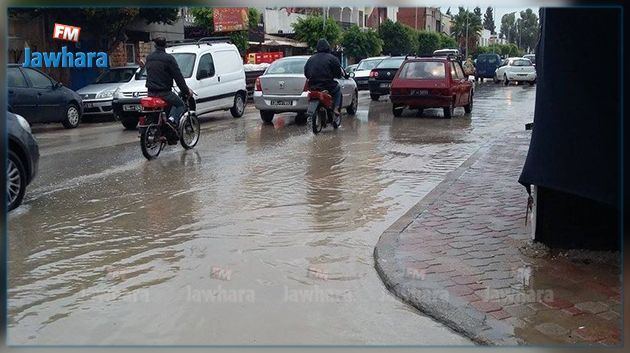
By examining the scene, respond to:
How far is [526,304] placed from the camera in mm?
4750

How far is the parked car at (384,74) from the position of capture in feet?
78.9

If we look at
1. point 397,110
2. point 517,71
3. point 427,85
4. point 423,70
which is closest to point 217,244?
point 427,85

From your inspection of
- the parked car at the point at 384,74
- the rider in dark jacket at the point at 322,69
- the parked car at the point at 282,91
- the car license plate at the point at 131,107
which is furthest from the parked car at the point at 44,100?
the parked car at the point at 384,74

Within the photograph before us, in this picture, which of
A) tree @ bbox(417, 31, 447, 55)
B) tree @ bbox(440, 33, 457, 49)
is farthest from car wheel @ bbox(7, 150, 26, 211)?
tree @ bbox(440, 33, 457, 49)

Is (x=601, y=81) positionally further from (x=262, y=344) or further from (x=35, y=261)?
(x=35, y=261)

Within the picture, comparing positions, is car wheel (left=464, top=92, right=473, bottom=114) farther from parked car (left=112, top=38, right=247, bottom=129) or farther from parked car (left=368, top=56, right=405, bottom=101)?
parked car (left=112, top=38, right=247, bottom=129)

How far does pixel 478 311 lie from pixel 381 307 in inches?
25.8

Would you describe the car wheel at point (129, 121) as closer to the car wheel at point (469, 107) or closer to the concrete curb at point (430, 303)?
the car wheel at point (469, 107)

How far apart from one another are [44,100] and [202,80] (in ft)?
11.9

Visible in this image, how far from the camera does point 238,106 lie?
1892 cm

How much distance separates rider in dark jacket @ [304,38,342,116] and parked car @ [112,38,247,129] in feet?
10.2

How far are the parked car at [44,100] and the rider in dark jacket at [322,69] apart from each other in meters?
6.12

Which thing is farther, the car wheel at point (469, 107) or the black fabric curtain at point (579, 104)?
the car wheel at point (469, 107)

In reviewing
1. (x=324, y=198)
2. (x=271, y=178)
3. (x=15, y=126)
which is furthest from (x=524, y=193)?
(x=15, y=126)
